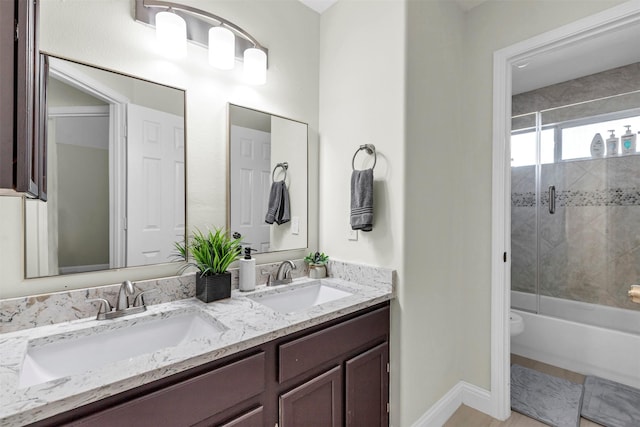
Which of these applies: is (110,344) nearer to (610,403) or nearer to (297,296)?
(297,296)

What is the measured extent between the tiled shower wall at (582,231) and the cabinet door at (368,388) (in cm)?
250

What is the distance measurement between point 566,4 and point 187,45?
201cm

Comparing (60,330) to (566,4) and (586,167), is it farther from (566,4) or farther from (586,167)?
(586,167)

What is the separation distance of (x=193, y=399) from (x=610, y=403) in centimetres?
266

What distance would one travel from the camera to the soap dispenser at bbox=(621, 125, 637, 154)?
2660 millimetres

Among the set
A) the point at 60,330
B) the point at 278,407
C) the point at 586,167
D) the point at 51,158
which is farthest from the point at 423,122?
the point at 586,167

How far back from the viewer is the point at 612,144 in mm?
2766

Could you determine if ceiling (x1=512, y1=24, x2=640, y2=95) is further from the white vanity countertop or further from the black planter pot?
the black planter pot

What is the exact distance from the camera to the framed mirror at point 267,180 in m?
1.64

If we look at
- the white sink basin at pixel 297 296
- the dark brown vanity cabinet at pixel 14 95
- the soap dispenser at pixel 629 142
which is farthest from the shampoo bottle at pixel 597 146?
the dark brown vanity cabinet at pixel 14 95

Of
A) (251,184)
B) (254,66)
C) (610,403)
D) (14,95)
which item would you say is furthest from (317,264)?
(610,403)

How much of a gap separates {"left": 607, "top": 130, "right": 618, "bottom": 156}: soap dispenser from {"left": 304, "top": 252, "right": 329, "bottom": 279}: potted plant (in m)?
2.86

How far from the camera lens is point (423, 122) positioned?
169 cm

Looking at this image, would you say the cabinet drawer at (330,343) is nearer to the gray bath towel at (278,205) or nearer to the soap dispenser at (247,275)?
the soap dispenser at (247,275)
